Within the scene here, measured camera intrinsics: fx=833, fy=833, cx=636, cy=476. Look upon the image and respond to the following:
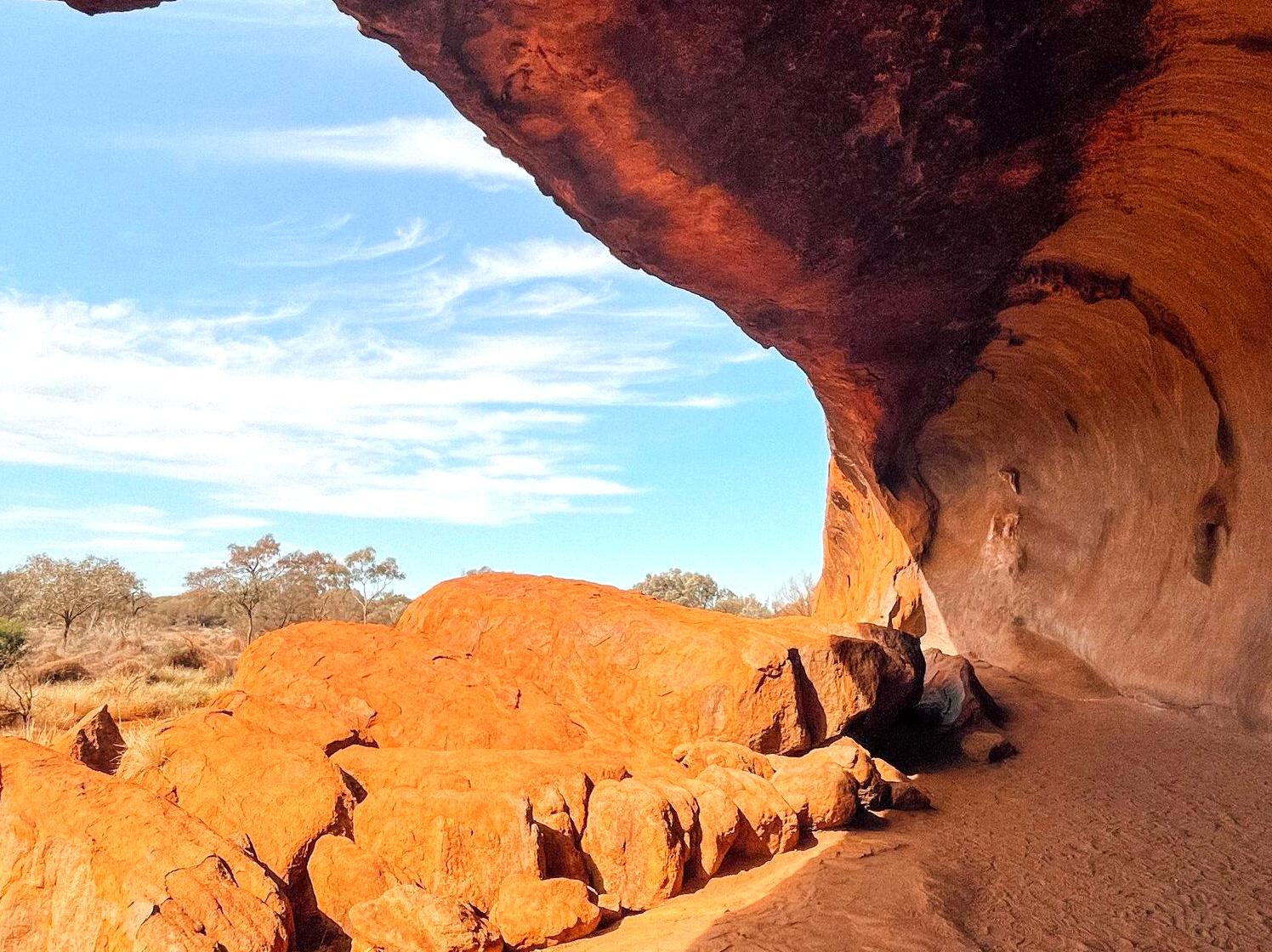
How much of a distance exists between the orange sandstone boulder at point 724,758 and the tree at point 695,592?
21.0 meters

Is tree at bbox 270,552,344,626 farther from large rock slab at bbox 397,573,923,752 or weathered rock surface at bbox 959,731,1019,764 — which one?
weathered rock surface at bbox 959,731,1019,764

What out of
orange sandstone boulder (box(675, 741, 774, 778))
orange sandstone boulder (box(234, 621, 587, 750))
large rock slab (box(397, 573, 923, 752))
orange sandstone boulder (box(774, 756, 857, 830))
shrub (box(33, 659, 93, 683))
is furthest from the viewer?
shrub (box(33, 659, 93, 683))

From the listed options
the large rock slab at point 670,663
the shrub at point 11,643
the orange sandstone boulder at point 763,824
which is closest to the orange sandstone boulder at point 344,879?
the orange sandstone boulder at point 763,824

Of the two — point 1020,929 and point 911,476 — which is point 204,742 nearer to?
point 1020,929

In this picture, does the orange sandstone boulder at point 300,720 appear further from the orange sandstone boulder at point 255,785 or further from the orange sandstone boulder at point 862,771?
the orange sandstone boulder at point 862,771

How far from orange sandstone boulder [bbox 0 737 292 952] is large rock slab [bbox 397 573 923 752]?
8.58 ft

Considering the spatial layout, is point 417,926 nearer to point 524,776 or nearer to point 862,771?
point 524,776

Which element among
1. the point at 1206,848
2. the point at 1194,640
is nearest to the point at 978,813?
the point at 1206,848

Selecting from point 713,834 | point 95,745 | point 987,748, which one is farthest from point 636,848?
point 987,748

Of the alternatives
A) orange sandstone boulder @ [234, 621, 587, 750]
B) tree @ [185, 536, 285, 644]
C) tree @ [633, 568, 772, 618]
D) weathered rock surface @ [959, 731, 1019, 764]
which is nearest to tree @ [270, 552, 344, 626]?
tree @ [185, 536, 285, 644]

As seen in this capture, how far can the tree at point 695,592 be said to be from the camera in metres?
27.2

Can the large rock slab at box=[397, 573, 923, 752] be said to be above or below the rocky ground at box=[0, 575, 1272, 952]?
above

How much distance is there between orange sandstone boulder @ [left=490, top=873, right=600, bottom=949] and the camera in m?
3.83

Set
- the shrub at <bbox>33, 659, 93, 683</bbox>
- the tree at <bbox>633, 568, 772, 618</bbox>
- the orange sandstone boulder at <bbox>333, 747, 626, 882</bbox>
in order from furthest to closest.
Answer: the tree at <bbox>633, 568, 772, 618</bbox>, the shrub at <bbox>33, 659, 93, 683</bbox>, the orange sandstone boulder at <bbox>333, 747, 626, 882</bbox>
